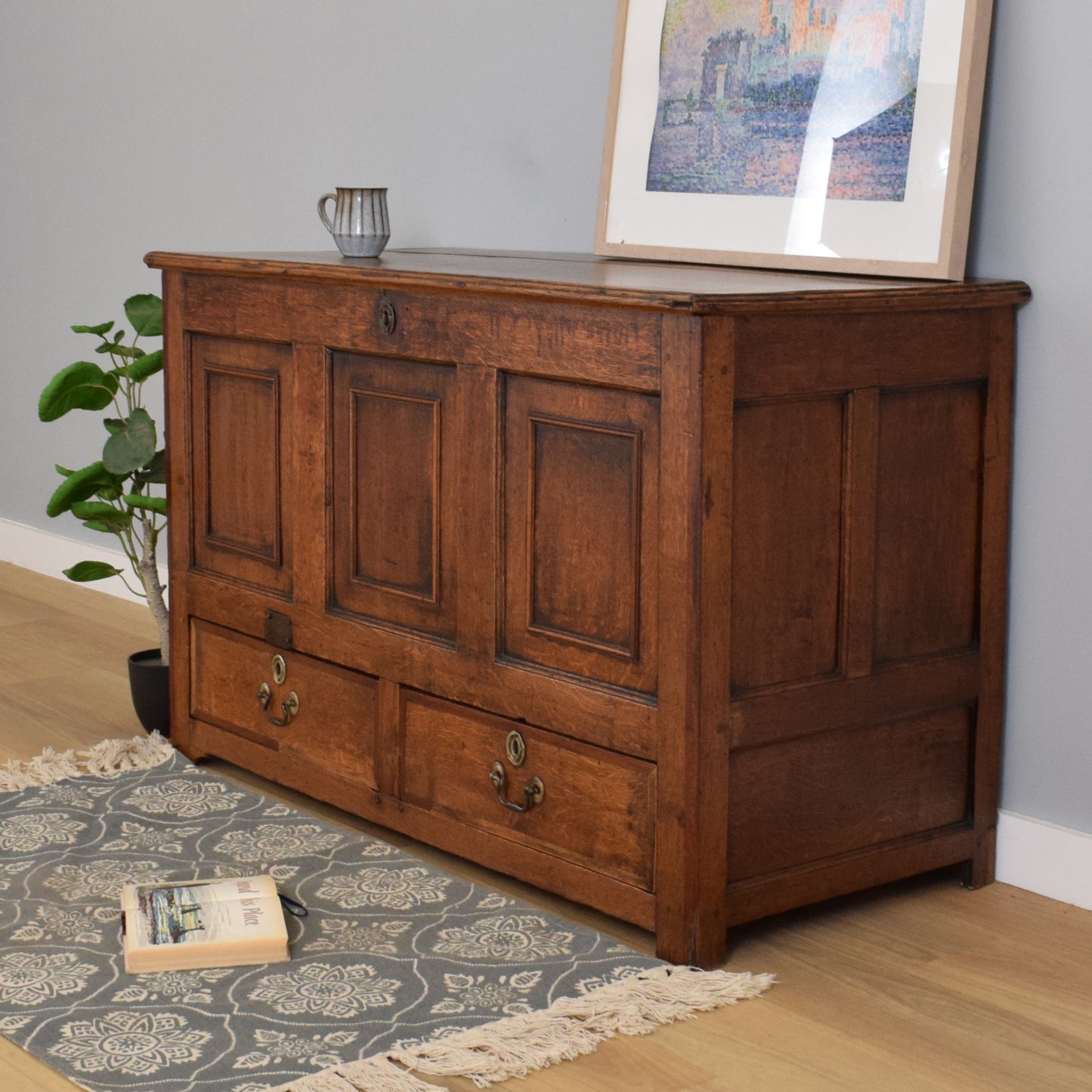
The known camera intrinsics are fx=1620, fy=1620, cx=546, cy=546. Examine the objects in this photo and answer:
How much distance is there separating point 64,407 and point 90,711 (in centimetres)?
62

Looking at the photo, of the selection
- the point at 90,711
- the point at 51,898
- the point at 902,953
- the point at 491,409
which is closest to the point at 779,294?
the point at 491,409

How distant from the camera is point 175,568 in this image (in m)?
2.97

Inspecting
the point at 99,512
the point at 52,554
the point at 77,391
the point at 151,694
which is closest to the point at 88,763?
the point at 151,694

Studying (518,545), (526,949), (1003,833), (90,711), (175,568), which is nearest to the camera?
(526,949)

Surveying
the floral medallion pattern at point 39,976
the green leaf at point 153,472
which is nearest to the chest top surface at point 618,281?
the green leaf at point 153,472

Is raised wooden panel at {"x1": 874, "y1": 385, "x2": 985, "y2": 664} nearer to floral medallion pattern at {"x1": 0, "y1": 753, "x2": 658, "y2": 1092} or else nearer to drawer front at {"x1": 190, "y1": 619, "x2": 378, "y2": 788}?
floral medallion pattern at {"x1": 0, "y1": 753, "x2": 658, "y2": 1092}

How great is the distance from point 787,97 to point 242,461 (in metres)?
1.09

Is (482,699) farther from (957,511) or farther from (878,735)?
(957,511)

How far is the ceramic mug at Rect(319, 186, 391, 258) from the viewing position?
2812 millimetres

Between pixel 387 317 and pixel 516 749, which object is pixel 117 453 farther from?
pixel 516 749

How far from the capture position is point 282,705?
2758 mm

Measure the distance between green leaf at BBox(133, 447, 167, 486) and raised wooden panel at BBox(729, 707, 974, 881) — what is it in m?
1.48

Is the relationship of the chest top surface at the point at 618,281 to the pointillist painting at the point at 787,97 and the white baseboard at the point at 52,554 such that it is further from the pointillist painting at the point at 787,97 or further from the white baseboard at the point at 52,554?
the white baseboard at the point at 52,554

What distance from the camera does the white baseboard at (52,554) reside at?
4.21 metres
